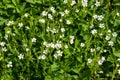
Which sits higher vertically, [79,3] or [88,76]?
[79,3]

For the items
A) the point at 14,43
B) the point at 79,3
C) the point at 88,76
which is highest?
the point at 79,3

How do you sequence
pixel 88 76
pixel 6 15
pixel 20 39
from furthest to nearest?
pixel 6 15 → pixel 20 39 → pixel 88 76

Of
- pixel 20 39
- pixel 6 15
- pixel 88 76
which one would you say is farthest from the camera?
pixel 6 15

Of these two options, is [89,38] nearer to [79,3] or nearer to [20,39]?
[79,3]

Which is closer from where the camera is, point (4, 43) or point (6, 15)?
point (4, 43)

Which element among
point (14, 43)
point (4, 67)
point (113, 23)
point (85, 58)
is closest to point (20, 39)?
point (14, 43)

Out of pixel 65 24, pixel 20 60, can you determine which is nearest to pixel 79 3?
pixel 65 24
